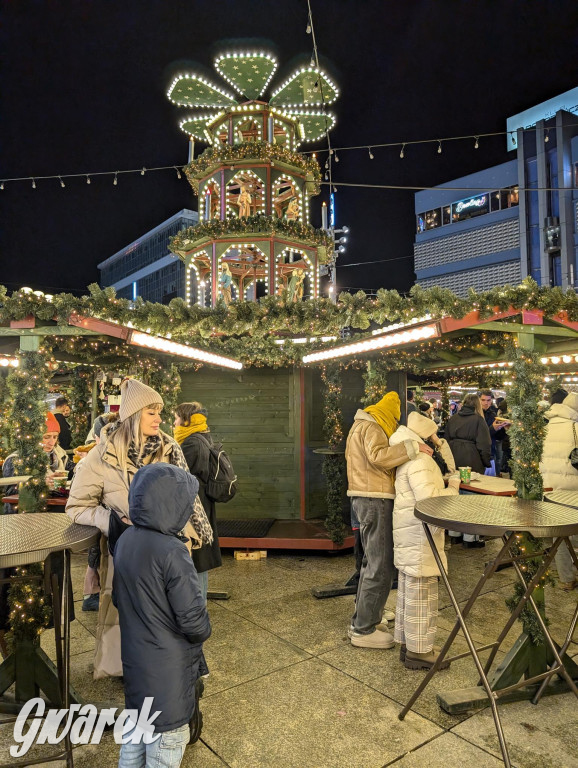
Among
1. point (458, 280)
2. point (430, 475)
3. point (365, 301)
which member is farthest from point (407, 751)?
point (458, 280)

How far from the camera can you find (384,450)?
4.24 m

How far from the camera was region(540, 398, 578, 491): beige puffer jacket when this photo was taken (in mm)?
5938

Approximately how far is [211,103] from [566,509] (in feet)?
36.9

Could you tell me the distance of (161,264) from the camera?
244 feet

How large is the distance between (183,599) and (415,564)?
2306 mm

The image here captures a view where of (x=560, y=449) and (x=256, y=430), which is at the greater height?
(x=256, y=430)

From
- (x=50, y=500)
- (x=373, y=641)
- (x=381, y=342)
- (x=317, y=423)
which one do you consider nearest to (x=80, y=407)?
(x=50, y=500)

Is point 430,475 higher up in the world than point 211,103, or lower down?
lower down

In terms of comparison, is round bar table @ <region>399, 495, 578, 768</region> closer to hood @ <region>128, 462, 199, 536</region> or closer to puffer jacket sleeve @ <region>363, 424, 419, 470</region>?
puffer jacket sleeve @ <region>363, 424, 419, 470</region>

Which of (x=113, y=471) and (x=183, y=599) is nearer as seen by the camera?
(x=183, y=599)

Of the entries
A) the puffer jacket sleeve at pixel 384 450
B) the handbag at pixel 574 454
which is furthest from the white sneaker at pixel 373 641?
the handbag at pixel 574 454

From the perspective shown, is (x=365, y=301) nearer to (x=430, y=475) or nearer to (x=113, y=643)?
(x=430, y=475)

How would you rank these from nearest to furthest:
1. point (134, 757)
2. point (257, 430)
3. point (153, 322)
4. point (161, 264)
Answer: point (134, 757)
point (153, 322)
point (257, 430)
point (161, 264)

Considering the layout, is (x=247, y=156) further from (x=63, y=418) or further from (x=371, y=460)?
(x=371, y=460)
